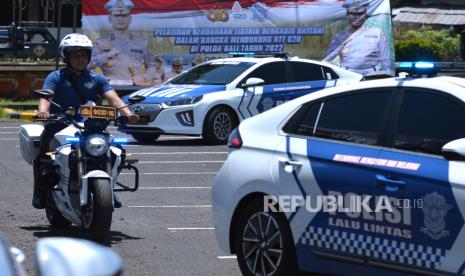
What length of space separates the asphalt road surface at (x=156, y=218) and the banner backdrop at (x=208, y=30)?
31.3ft

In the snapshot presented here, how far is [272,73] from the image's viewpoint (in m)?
18.9

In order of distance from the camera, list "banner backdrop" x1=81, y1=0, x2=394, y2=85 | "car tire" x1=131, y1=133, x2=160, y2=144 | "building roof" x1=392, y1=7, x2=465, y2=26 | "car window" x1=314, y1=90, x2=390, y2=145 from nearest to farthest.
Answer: "car window" x1=314, y1=90, x2=390, y2=145
"car tire" x1=131, y1=133, x2=160, y2=144
"banner backdrop" x1=81, y1=0, x2=394, y2=85
"building roof" x1=392, y1=7, x2=465, y2=26

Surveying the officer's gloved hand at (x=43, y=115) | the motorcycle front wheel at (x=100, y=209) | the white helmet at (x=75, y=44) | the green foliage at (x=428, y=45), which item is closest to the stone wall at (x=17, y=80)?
the green foliage at (x=428, y=45)

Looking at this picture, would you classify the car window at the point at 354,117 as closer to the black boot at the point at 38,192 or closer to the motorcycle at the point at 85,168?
the motorcycle at the point at 85,168

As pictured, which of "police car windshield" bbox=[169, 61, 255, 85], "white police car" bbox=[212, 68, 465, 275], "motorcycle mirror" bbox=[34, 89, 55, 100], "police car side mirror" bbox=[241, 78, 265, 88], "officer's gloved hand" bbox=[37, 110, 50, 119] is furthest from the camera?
"police car windshield" bbox=[169, 61, 255, 85]

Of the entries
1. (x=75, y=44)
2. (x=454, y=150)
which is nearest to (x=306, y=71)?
(x=75, y=44)

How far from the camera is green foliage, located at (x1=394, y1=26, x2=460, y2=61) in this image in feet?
114

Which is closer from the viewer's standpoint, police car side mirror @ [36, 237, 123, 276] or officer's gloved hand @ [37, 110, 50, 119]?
police car side mirror @ [36, 237, 123, 276]

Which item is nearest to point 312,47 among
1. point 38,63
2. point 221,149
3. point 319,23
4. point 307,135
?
point 319,23

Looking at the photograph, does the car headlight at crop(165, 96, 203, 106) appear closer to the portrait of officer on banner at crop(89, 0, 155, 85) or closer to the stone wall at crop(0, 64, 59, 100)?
the portrait of officer on banner at crop(89, 0, 155, 85)

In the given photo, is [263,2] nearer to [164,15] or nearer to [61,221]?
[164,15]

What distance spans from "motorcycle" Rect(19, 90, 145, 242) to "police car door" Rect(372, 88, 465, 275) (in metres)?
2.91

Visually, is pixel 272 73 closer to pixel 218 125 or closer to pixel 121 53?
pixel 218 125

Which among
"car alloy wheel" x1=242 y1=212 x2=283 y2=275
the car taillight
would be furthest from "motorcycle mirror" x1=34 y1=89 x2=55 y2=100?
"car alloy wheel" x1=242 y1=212 x2=283 y2=275
